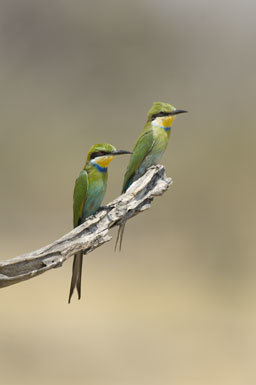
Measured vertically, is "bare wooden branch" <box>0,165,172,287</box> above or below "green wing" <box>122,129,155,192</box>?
below

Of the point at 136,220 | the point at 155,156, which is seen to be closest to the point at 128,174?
the point at 155,156

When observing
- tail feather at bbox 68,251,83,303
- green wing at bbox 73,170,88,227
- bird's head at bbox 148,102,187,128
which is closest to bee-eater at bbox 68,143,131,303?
green wing at bbox 73,170,88,227

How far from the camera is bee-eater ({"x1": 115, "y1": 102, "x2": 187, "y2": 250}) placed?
5.66ft

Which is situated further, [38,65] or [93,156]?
[38,65]

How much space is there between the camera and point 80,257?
1.42m

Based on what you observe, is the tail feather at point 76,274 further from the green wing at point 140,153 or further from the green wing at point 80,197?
the green wing at point 140,153

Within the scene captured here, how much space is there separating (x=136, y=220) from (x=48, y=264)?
3331 mm

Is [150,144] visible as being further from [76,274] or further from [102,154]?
[76,274]

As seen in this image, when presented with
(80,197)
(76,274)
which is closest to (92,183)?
(80,197)

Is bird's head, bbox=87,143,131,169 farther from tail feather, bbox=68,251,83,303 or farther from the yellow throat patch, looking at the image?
tail feather, bbox=68,251,83,303

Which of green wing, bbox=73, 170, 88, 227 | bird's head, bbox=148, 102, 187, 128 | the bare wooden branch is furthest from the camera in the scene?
bird's head, bbox=148, 102, 187, 128

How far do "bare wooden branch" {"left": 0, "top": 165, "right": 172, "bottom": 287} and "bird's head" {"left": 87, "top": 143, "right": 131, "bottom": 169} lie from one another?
0.09m

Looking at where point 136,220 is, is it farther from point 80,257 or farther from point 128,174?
point 80,257

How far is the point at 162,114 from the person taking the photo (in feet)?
5.59
